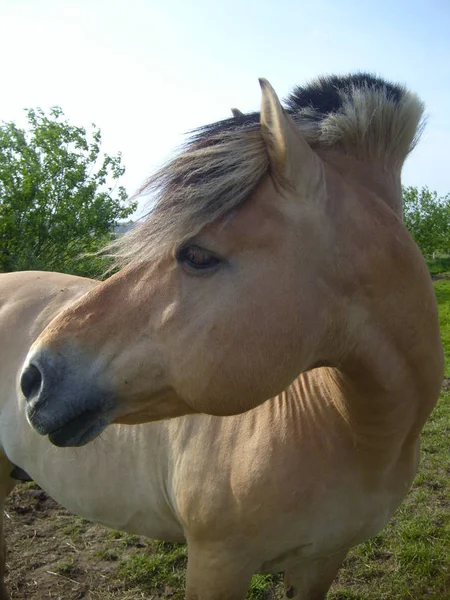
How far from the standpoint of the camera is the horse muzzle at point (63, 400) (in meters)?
1.62

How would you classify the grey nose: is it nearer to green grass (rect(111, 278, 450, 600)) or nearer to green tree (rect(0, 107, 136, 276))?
green grass (rect(111, 278, 450, 600))

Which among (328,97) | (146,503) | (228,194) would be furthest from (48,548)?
(328,97)

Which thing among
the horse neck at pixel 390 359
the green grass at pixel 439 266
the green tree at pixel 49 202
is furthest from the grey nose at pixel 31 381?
the green grass at pixel 439 266

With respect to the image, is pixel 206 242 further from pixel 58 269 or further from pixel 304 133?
pixel 58 269

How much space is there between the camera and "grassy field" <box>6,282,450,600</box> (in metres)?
3.43

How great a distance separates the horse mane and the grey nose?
50cm

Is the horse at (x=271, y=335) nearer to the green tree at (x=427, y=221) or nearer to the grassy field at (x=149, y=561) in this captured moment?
the grassy field at (x=149, y=561)

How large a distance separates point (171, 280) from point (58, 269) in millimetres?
8536

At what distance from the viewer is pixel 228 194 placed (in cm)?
166

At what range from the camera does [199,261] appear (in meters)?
1.66

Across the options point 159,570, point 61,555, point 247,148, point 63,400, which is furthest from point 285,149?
point 61,555

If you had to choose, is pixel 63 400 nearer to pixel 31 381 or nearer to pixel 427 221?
pixel 31 381

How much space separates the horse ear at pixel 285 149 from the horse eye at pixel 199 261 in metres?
0.35

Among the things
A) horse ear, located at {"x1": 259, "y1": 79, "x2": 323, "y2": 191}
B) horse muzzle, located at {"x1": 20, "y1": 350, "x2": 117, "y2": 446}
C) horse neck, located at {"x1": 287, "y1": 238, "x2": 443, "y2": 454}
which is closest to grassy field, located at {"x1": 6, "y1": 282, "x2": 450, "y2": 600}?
horse neck, located at {"x1": 287, "y1": 238, "x2": 443, "y2": 454}
